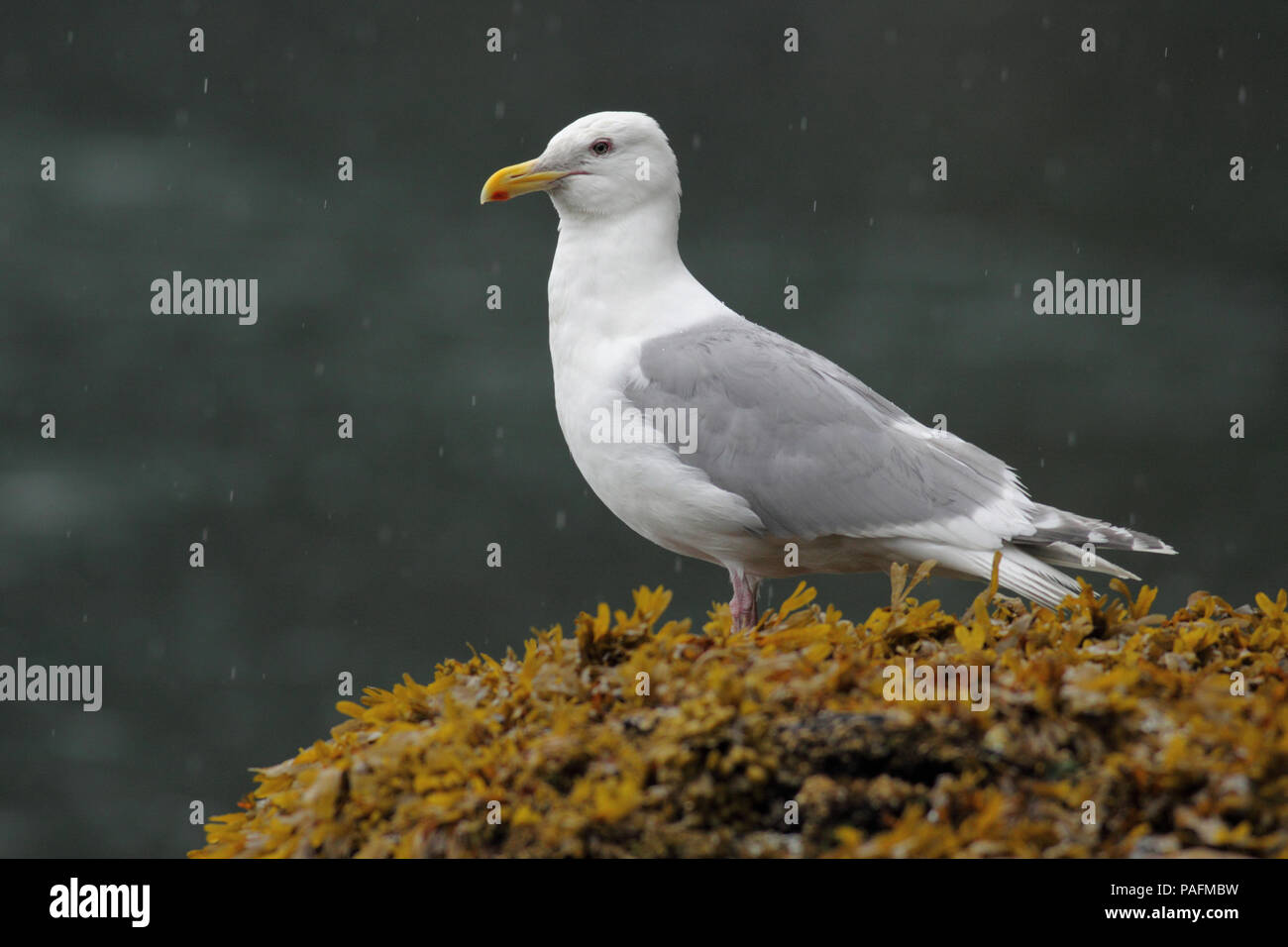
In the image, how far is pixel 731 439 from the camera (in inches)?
180

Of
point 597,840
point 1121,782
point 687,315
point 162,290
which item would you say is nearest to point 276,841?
point 597,840

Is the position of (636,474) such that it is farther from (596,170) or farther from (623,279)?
(596,170)

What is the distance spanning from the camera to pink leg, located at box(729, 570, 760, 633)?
4551 millimetres

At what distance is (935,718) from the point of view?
8.97ft

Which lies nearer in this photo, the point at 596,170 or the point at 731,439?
the point at 731,439

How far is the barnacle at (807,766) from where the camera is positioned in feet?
8.46

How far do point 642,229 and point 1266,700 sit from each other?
289 centimetres

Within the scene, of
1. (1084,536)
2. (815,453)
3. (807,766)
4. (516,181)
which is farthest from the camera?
(516,181)

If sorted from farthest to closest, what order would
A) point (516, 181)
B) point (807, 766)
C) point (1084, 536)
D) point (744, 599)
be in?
point (516, 181) → point (744, 599) → point (1084, 536) → point (807, 766)

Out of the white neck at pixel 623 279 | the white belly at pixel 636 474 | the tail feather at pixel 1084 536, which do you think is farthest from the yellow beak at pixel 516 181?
the tail feather at pixel 1084 536

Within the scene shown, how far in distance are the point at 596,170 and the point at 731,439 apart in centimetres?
118

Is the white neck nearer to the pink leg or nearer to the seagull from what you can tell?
the seagull

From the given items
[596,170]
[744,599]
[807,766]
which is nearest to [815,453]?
[744,599]

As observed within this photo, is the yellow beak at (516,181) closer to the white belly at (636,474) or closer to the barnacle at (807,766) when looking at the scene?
the white belly at (636,474)
